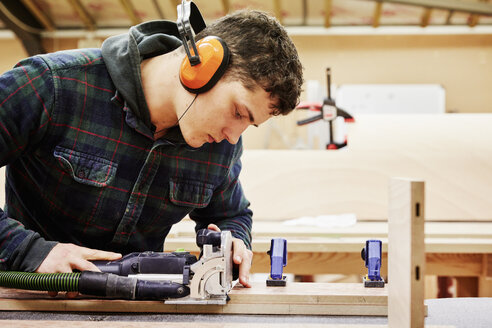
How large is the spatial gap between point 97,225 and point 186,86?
48 centimetres

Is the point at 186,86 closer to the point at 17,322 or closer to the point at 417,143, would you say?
the point at 17,322

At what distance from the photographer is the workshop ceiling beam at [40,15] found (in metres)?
5.61

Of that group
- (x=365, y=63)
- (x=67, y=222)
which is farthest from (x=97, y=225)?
(x=365, y=63)

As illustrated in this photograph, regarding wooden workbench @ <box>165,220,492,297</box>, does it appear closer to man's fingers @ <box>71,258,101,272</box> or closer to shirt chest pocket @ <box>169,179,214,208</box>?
shirt chest pocket @ <box>169,179,214,208</box>

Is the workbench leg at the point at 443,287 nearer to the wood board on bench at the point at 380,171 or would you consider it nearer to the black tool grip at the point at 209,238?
the wood board on bench at the point at 380,171

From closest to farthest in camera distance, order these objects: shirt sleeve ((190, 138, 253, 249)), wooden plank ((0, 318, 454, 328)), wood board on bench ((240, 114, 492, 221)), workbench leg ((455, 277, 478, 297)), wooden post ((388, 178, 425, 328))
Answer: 1. wooden post ((388, 178, 425, 328))
2. wooden plank ((0, 318, 454, 328))
3. shirt sleeve ((190, 138, 253, 249))
4. workbench leg ((455, 277, 478, 297))
5. wood board on bench ((240, 114, 492, 221))

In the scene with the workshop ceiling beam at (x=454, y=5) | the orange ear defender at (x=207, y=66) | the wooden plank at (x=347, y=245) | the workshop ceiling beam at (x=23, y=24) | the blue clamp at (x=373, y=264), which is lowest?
the blue clamp at (x=373, y=264)

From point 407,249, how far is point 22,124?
0.88 m

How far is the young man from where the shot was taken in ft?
3.35

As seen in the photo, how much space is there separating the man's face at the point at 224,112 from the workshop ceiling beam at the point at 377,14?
482cm

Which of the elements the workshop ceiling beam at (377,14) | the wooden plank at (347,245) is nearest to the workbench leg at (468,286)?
the wooden plank at (347,245)

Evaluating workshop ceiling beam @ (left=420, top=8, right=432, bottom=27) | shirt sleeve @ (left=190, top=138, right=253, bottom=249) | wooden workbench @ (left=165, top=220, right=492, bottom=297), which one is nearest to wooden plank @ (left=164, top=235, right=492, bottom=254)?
wooden workbench @ (left=165, top=220, right=492, bottom=297)

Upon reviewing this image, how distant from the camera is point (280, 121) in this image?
602 centimetres

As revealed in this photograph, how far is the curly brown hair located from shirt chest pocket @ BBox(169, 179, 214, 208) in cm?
37
